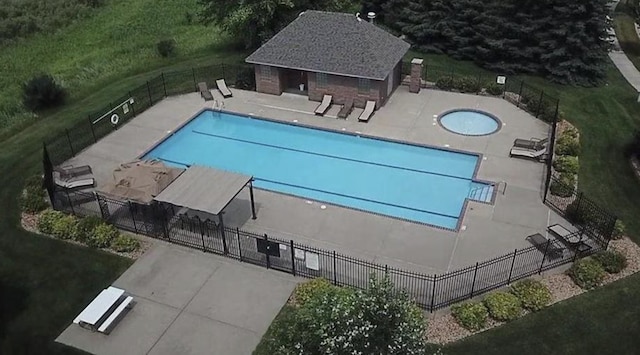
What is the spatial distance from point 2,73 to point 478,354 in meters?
35.3

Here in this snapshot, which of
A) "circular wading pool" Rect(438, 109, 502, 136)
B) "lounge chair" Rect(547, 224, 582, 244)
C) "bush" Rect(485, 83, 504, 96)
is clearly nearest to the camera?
"lounge chair" Rect(547, 224, 582, 244)

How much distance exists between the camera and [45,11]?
4875 centimetres

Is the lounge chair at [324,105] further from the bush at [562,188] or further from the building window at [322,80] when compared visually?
the bush at [562,188]

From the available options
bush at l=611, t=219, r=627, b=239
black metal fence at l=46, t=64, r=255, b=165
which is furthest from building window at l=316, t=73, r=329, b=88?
bush at l=611, t=219, r=627, b=239

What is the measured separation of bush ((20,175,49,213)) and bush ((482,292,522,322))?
1709 centimetres

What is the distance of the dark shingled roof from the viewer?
29.6 m

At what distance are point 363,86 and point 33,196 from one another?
650 inches

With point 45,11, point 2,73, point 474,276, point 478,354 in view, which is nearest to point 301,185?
point 474,276

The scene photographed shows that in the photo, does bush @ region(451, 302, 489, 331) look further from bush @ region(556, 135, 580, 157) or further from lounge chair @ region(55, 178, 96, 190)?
lounge chair @ region(55, 178, 96, 190)

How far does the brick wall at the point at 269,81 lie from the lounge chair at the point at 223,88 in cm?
170

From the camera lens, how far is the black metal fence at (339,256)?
1847cm

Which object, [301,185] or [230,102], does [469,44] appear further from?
[301,185]

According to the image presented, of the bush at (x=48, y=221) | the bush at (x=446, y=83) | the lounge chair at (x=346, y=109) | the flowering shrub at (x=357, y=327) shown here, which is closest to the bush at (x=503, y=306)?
the flowering shrub at (x=357, y=327)

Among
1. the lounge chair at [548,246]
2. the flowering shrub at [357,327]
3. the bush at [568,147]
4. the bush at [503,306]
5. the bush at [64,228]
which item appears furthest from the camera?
the bush at [568,147]
